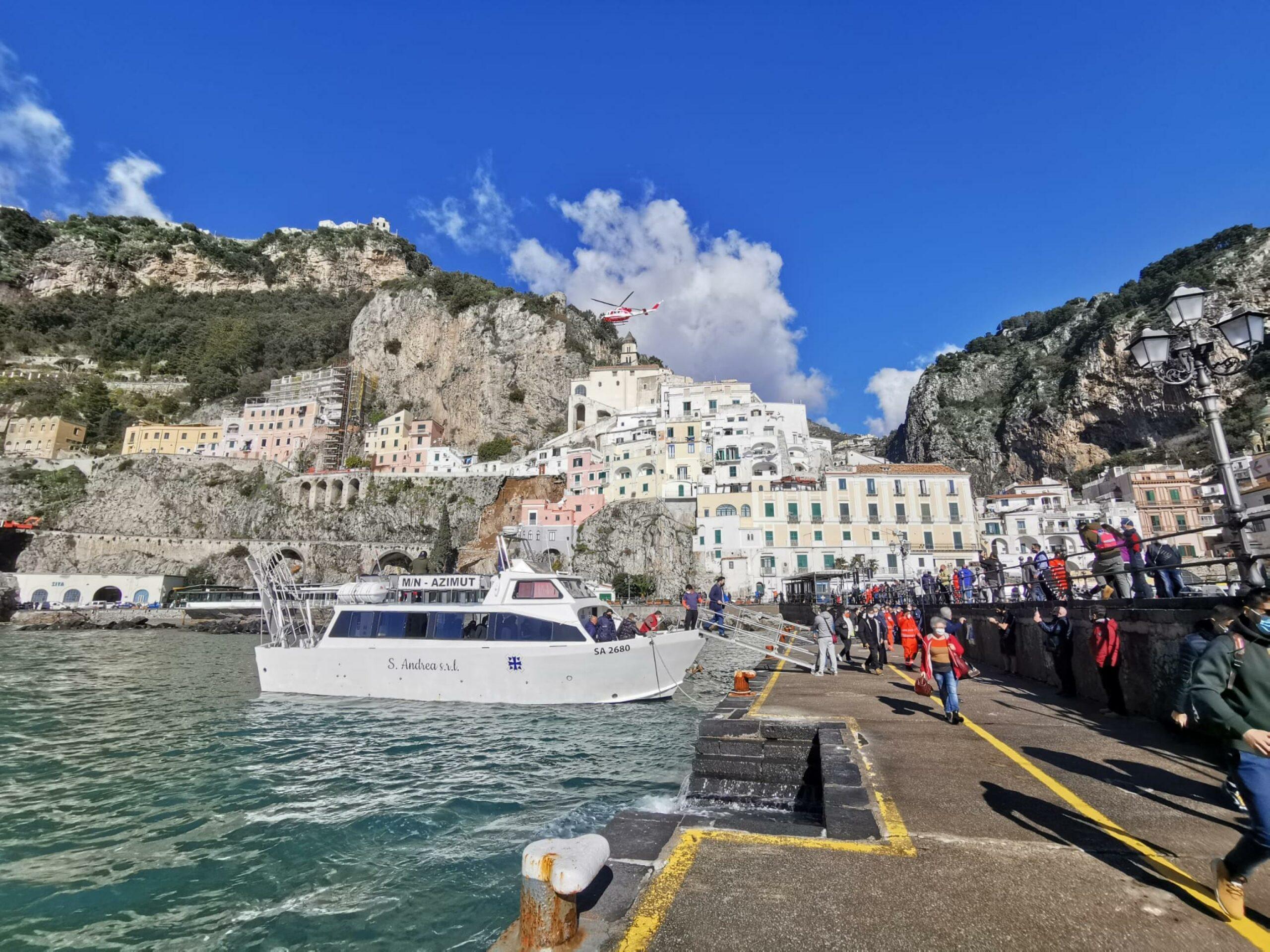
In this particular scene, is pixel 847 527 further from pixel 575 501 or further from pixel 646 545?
pixel 575 501

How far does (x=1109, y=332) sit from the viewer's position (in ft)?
234

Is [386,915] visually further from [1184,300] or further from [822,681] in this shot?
[1184,300]

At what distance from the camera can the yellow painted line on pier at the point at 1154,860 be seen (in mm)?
2975

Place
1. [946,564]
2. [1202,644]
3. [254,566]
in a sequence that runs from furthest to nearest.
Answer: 1. [946,564]
2. [254,566]
3. [1202,644]

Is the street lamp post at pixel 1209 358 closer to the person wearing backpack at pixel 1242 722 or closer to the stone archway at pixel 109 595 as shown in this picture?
the person wearing backpack at pixel 1242 722

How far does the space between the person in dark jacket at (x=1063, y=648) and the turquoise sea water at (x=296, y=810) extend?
22.0 feet

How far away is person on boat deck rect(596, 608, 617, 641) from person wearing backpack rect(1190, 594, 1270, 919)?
497 inches

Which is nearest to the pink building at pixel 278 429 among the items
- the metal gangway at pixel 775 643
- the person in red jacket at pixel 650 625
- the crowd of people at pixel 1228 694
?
the person in red jacket at pixel 650 625

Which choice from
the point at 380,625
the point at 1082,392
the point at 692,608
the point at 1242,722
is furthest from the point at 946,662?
the point at 1082,392

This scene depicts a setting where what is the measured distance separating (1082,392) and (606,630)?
267ft

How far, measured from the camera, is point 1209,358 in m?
7.18

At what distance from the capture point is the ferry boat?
14.7m

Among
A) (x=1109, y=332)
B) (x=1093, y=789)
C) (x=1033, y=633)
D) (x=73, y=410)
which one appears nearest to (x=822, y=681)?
(x=1033, y=633)

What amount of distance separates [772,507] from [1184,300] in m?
44.1
